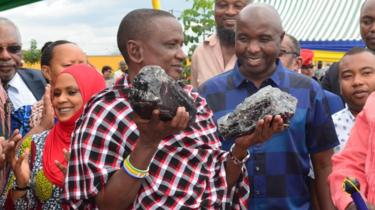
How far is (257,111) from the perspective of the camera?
2510mm

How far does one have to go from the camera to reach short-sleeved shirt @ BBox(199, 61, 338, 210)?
2.88 m

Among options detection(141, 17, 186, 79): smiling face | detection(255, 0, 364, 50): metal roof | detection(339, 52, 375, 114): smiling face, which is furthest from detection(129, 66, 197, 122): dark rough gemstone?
detection(255, 0, 364, 50): metal roof

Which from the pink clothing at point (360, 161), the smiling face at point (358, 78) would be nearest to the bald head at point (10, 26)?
the smiling face at point (358, 78)

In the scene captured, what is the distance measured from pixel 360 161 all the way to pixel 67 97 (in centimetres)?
143

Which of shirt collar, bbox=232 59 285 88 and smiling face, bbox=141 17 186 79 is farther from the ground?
smiling face, bbox=141 17 186 79

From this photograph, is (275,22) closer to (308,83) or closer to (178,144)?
(308,83)

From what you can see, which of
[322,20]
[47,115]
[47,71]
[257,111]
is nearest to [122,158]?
[257,111]

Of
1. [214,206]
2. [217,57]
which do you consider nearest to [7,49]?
[217,57]

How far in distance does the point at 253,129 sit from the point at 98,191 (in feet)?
2.34

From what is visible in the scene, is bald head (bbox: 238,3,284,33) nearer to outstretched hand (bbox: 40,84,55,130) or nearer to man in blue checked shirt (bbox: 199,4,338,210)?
man in blue checked shirt (bbox: 199,4,338,210)

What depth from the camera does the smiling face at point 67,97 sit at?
2.93 meters

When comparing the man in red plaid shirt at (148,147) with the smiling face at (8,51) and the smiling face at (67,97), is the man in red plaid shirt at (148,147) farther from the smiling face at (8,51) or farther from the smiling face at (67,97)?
the smiling face at (8,51)

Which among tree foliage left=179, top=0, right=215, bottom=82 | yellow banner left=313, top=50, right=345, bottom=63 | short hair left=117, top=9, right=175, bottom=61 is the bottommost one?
yellow banner left=313, top=50, right=345, bottom=63

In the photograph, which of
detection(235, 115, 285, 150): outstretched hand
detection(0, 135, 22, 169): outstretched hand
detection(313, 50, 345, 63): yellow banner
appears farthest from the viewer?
detection(313, 50, 345, 63): yellow banner
